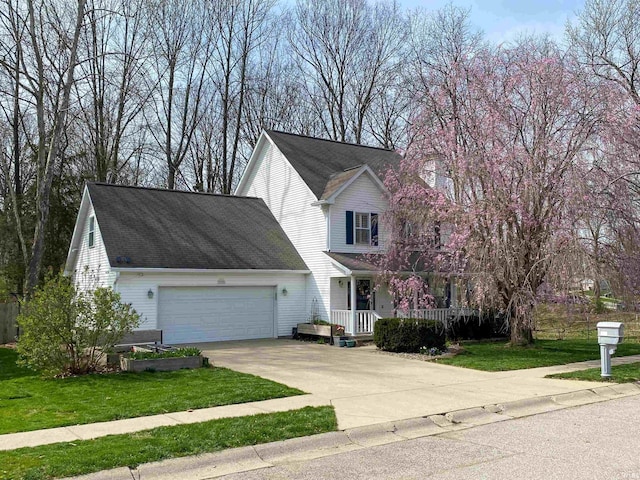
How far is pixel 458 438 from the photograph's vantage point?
300 inches

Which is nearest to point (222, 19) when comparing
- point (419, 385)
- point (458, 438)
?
point (419, 385)

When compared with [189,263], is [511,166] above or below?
above

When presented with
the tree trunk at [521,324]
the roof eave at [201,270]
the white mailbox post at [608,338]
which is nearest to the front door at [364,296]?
the roof eave at [201,270]

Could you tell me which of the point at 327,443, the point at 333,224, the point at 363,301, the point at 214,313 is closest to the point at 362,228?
the point at 333,224

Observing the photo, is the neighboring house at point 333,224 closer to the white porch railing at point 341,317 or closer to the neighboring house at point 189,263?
the white porch railing at point 341,317

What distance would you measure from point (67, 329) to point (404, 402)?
24.8 feet

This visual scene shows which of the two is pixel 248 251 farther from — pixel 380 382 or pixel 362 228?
pixel 380 382

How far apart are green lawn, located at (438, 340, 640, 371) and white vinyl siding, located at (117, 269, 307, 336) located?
658 centimetres

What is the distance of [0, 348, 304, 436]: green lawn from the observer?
869 cm

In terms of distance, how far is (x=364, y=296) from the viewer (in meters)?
22.4

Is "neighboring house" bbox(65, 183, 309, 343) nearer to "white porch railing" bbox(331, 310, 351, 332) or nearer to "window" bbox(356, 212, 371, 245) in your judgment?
"white porch railing" bbox(331, 310, 351, 332)

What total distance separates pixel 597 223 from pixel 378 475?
12185 millimetres

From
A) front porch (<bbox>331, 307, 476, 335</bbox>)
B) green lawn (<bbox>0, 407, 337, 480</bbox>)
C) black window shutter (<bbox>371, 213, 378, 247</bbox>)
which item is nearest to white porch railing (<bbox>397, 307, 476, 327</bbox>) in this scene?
front porch (<bbox>331, 307, 476, 335</bbox>)

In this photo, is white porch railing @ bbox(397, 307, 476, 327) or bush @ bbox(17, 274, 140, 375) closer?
bush @ bbox(17, 274, 140, 375)
